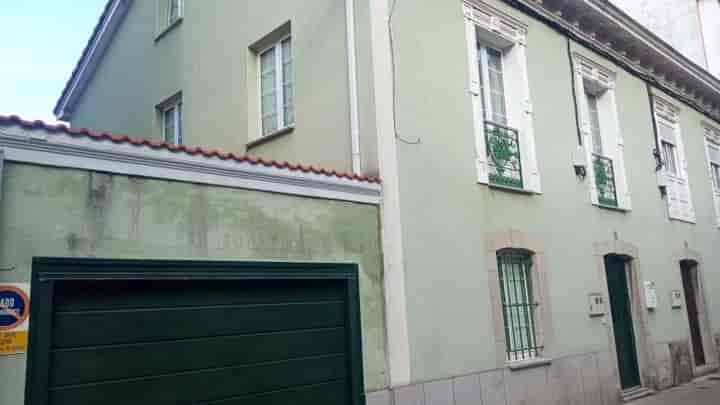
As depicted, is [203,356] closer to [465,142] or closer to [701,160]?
[465,142]

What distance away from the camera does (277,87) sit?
328 inches

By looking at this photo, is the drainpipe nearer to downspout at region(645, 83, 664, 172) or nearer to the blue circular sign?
the blue circular sign

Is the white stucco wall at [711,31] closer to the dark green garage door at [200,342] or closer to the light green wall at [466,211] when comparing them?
the light green wall at [466,211]

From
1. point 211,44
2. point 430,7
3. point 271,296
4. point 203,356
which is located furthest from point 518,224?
point 211,44

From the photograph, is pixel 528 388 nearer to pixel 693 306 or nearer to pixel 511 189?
pixel 511 189

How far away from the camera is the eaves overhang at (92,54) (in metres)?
12.7

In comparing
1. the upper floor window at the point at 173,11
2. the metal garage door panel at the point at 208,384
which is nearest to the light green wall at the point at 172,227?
the metal garage door panel at the point at 208,384

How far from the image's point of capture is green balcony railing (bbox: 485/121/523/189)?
26.5ft

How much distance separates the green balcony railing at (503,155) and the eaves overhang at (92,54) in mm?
8560

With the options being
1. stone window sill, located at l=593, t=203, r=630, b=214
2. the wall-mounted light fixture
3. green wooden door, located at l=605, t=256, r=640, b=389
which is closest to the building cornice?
the wall-mounted light fixture

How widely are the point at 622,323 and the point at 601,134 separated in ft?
11.4

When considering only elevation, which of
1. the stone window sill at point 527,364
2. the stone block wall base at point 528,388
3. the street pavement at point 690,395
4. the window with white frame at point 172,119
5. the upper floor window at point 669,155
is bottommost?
the street pavement at point 690,395

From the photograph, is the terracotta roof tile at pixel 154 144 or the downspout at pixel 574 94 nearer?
the terracotta roof tile at pixel 154 144

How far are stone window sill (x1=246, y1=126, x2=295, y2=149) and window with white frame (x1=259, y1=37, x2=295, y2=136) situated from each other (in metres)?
0.09
